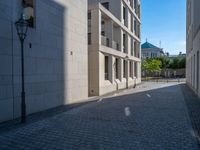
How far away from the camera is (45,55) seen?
10703mm

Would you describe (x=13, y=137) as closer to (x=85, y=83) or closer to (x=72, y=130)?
(x=72, y=130)

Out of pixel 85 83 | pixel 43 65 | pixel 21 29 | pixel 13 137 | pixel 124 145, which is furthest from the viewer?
pixel 85 83

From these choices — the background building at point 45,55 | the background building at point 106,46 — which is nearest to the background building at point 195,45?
the background building at point 106,46

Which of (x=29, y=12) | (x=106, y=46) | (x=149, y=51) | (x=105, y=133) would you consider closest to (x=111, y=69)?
(x=106, y=46)

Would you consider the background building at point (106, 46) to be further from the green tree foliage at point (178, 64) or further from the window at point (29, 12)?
the green tree foliage at point (178, 64)

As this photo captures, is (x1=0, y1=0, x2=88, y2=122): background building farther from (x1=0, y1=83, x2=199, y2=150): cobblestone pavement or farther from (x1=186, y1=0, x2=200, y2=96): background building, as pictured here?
(x1=186, y1=0, x2=200, y2=96): background building

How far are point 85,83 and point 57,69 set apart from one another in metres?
3.76

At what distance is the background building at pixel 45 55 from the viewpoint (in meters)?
8.46

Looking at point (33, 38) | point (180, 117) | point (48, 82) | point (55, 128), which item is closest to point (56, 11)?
point (33, 38)

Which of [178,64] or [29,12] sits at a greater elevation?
[29,12]

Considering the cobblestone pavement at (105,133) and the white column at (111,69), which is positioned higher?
the white column at (111,69)

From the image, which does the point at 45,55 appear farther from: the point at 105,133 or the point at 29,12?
the point at 105,133

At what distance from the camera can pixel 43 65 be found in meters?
10.6

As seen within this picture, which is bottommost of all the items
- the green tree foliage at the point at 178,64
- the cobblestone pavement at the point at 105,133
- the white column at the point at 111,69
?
the cobblestone pavement at the point at 105,133
